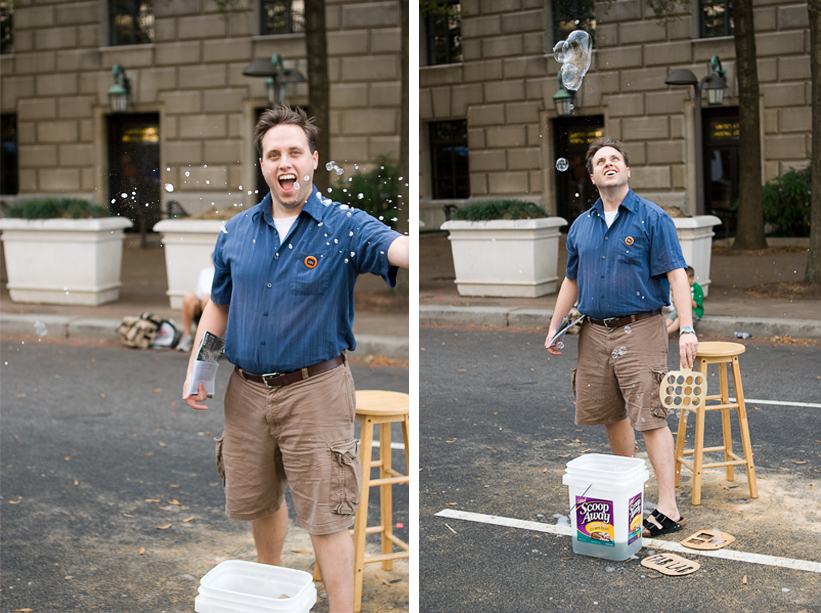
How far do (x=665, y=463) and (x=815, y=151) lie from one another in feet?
2.84

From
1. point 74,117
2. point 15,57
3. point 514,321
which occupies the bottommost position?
point 514,321

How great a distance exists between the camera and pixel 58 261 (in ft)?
16.6

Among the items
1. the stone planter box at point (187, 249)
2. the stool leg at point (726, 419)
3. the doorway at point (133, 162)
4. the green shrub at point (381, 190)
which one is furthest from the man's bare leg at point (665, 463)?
the stone planter box at point (187, 249)

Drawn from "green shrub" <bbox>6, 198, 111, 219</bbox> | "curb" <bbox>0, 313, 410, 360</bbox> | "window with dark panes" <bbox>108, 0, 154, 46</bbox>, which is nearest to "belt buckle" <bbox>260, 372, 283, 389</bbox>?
"window with dark panes" <bbox>108, 0, 154, 46</bbox>

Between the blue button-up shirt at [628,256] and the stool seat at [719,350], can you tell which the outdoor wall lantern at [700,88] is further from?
the stool seat at [719,350]

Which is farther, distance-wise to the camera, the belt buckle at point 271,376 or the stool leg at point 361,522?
the stool leg at point 361,522

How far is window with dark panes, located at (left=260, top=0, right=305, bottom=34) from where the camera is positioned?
171 inches

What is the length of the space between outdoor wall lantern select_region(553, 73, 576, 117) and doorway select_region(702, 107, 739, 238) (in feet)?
1.13

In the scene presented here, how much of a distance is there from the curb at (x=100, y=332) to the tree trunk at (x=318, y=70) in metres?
2.04

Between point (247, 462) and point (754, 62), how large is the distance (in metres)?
1.61

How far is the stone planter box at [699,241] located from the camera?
7.08 feet

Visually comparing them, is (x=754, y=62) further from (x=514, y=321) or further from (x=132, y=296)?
(x=132, y=296)

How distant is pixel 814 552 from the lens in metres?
2.11

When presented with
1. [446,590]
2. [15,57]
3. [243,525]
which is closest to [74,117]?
[15,57]
